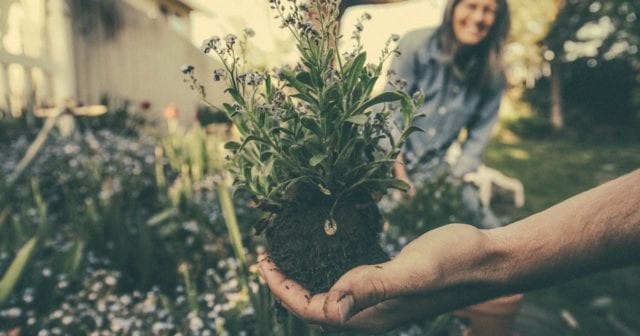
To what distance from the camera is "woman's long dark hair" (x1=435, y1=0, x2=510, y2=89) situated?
2541mm

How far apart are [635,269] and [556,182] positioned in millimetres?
3762

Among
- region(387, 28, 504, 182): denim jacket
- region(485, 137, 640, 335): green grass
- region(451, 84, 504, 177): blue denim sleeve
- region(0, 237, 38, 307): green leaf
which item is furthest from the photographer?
region(485, 137, 640, 335): green grass

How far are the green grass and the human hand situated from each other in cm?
206

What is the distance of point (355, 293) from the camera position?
880mm

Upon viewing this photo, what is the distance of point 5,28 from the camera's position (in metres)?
4.29

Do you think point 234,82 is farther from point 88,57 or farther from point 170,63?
point 170,63

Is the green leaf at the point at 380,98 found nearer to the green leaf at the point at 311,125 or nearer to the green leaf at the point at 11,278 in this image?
the green leaf at the point at 311,125

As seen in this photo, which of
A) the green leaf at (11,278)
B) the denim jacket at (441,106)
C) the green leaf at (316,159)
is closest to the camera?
the green leaf at (316,159)

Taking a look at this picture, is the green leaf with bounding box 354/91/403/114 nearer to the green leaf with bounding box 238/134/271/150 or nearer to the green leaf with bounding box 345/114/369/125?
the green leaf with bounding box 345/114/369/125

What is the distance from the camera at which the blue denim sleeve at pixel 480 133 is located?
8.90 ft

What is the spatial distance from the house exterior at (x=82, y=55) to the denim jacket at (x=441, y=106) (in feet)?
10.6

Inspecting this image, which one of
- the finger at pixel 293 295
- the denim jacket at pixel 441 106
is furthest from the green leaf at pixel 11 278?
the denim jacket at pixel 441 106

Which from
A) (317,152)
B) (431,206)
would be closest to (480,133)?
(431,206)

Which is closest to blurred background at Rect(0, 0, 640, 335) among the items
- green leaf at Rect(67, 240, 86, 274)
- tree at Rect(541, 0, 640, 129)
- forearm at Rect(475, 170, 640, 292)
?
green leaf at Rect(67, 240, 86, 274)
